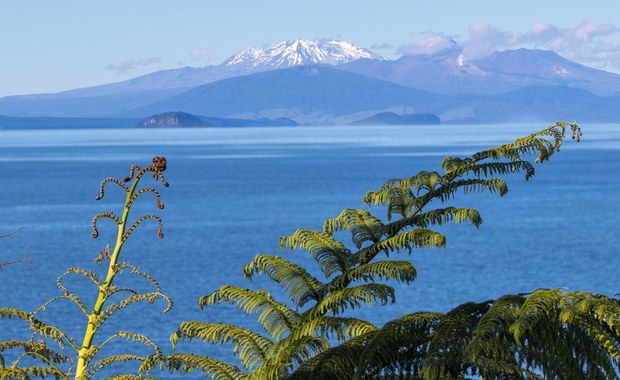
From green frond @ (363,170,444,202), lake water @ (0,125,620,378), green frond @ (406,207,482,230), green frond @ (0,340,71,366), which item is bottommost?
lake water @ (0,125,620,378)

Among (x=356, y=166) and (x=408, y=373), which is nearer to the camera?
(x=408, y=373)

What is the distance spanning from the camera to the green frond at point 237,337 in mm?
10422

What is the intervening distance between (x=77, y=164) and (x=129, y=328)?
5032 inches

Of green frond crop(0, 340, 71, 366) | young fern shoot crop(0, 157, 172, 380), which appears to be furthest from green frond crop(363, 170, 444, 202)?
green frond crop(0, 340, 71, 366)

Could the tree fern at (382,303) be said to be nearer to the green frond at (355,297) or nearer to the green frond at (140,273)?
the green frond at (355,297)

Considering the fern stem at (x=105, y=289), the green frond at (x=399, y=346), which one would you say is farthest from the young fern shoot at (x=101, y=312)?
the green frond at (x=399, y=346)

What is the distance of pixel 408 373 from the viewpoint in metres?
9.29

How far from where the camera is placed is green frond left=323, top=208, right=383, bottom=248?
37.0 feet

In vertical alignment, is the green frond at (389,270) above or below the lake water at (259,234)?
above

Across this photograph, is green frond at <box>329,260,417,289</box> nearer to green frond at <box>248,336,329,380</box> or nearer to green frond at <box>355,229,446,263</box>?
green frond at <box>355,229,446,263</box>

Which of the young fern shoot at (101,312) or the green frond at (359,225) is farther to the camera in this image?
the green frond at (359,225)

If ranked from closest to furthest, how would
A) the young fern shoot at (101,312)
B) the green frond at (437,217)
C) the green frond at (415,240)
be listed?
the young fern shoot at (101,312)
the green frond at (415,240)
the green frond at (437,217)

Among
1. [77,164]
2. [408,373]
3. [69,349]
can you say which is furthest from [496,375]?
[77,164]

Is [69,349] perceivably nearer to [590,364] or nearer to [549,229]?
[590,364]
